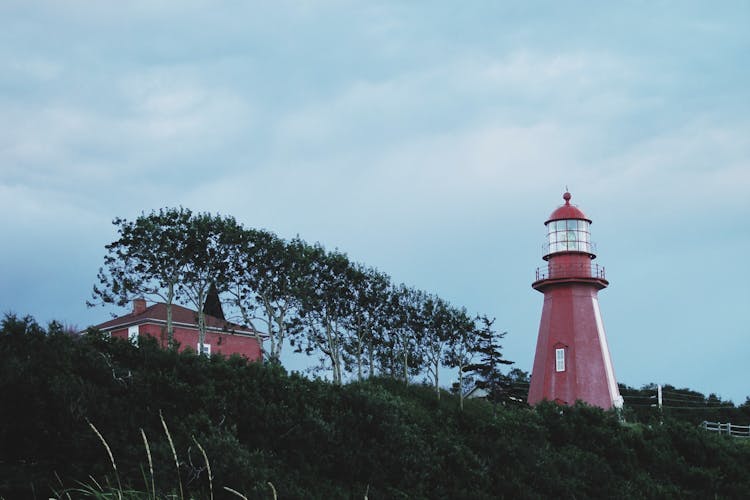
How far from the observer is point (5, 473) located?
1140 cm

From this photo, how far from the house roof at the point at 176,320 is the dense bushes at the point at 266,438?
87.2 ft

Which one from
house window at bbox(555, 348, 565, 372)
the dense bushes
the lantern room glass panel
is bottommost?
the dense bushes

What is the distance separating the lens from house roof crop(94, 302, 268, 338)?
144 feet

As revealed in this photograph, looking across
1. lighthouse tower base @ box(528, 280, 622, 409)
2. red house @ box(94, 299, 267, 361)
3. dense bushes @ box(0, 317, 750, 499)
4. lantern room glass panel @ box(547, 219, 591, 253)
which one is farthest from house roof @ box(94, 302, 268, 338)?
dense bushes @ box(0, 317, 750, 499)

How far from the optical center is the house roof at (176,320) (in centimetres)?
4381

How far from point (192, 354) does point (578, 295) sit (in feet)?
69.9

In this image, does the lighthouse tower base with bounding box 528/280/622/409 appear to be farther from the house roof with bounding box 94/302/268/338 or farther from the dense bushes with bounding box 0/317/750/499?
the house roof with bounding box 94/302/268/338

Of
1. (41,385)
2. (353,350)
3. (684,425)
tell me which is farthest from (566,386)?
(41,385)

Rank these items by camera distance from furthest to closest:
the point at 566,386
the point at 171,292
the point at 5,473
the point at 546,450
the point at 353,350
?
the point at 353,350 < the point at 171,292 < the point at 566,386 < the point at 546,450 < the point at 5,473

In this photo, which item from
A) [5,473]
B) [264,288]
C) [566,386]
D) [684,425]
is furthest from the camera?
[264,288]

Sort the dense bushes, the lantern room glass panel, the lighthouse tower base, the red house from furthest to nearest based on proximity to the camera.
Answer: the red house → the lantern room glass panel → the lighthouse tower base → the dense bushes

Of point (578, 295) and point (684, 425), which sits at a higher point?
point (578, 295)

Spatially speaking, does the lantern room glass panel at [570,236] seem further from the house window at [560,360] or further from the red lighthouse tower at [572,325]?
the house window at [560,360]

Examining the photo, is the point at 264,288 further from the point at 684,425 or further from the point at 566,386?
the point at 684,425
